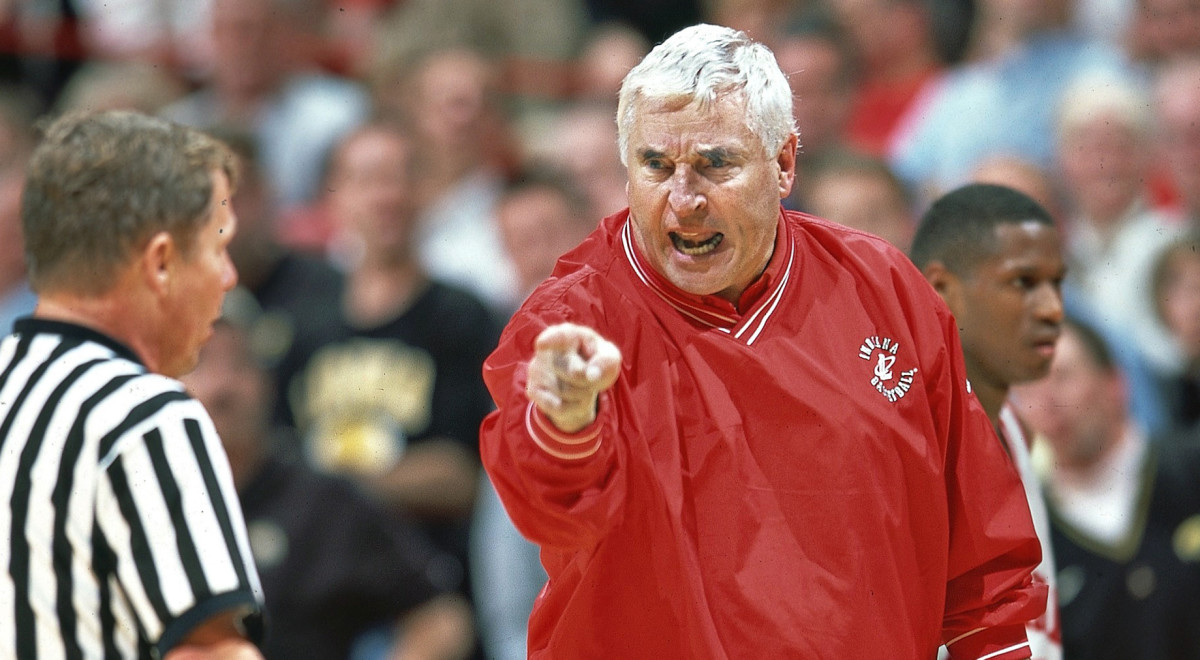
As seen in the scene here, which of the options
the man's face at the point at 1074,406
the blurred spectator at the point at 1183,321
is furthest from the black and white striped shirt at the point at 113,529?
the blurred spectator at the point at 1183,321

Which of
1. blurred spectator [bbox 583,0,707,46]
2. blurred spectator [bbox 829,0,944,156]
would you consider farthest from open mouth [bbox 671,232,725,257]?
blurred spectator [bbox 583,0,707,46]

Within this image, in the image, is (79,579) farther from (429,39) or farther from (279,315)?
(429,39)

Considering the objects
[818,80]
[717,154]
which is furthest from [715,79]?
[818,80]

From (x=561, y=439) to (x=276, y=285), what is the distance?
397 centimetres

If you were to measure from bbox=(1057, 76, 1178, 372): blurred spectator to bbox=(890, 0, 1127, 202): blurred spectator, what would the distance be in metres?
0.20

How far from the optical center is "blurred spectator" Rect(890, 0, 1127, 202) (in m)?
6.35

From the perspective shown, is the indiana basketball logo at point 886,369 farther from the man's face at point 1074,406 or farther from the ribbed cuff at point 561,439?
the man's face at point 1074,406

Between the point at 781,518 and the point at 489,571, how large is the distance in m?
3.00

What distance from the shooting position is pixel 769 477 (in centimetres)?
271

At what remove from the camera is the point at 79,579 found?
2684 mm

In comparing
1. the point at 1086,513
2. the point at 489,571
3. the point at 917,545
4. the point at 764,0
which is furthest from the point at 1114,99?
the point at 917,545

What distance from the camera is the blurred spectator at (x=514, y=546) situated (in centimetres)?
548

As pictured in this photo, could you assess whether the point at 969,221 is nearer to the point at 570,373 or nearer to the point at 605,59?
the point at 570,373

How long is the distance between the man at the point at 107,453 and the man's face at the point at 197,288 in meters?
0.04
